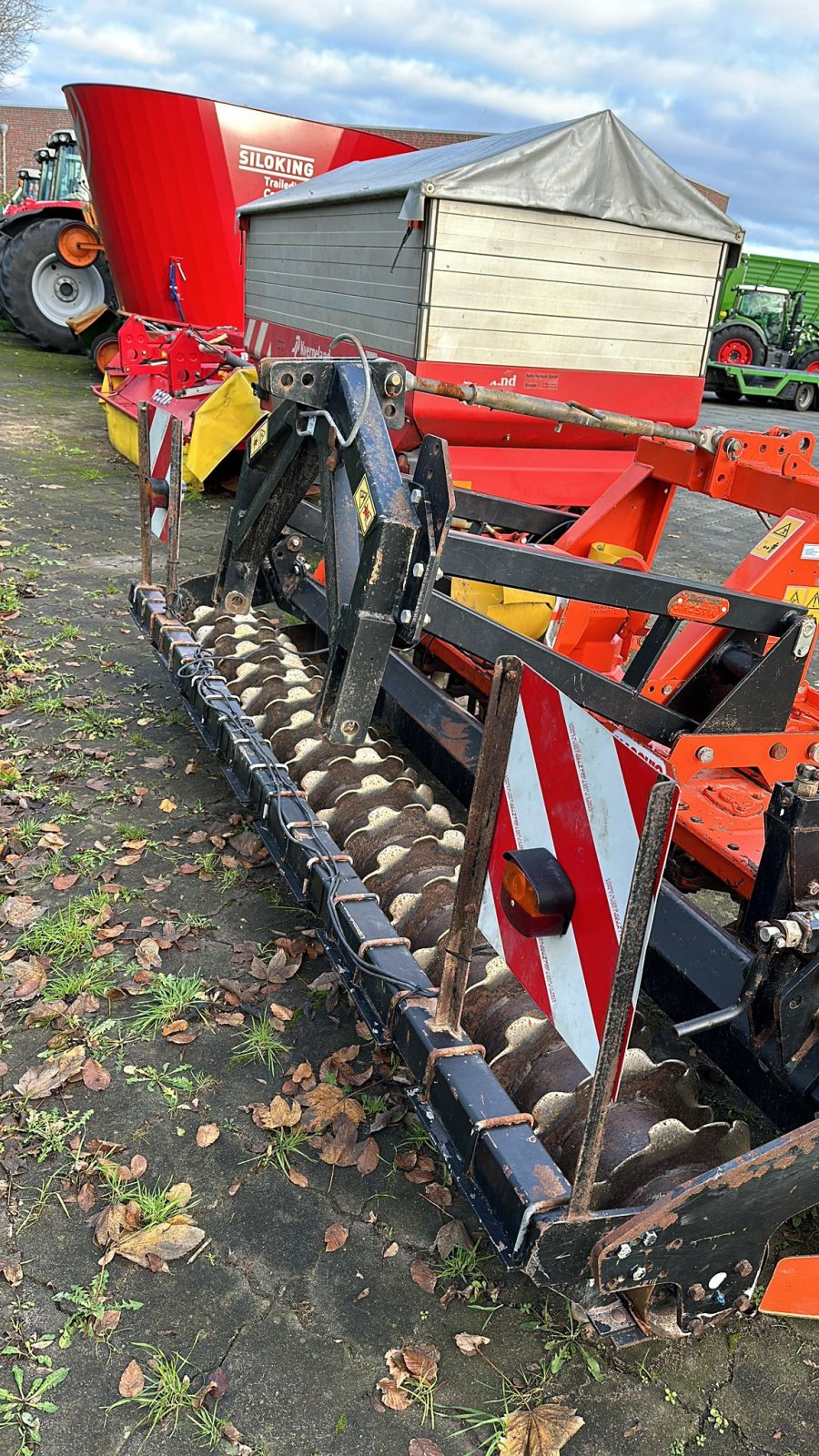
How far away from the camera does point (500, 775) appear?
5.89 feet

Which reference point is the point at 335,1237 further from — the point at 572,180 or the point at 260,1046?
the point at 572,180

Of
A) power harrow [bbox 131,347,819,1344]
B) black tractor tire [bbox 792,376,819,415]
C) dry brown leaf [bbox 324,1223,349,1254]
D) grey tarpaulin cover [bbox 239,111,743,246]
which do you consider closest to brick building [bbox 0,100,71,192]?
black tractor tire [bbox 792,376,819,415]

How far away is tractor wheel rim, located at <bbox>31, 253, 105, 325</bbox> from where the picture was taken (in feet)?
44.4

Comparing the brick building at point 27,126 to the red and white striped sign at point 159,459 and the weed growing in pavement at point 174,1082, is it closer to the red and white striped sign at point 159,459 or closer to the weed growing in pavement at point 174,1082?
the red and white striped sign at point 159,459

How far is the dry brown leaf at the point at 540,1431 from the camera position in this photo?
1.75 metres

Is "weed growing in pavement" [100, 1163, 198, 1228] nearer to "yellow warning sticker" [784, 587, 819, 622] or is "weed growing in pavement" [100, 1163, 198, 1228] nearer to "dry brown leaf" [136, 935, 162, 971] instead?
"dry brown leaf" [136, 935, 162, 971]

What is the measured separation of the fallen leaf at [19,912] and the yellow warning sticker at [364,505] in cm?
157

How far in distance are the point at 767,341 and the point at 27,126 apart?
31.6m

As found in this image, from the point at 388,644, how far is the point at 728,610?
111 centimetres

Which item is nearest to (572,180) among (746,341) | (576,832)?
(576,832)

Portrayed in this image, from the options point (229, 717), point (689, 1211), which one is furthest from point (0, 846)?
point (689, 1211)

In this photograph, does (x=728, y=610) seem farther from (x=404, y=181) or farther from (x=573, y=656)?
(x=404, y=181)

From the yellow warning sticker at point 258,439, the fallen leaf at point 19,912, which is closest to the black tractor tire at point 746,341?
the yellow warning sticker at point 258,439

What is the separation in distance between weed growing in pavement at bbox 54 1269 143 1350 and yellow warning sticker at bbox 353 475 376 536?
1.65 meters
